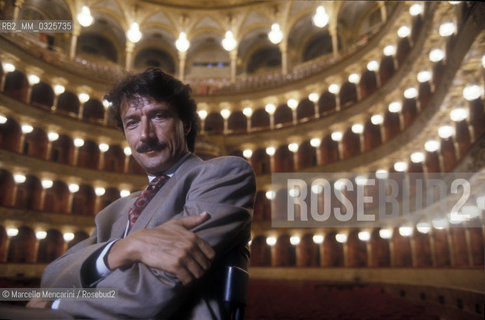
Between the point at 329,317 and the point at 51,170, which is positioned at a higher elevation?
the point at 51,170

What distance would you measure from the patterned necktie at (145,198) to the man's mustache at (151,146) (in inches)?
7.2

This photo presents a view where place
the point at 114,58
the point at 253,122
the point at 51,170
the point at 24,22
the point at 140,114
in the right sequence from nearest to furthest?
1. the point at 140,114
2. the point at 24,22
3. the point at 51,170
4. the point at 253,122
5. the point at 114,58

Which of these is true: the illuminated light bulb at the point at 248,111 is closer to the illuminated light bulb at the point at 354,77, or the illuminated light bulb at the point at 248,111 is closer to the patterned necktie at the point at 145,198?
the illuminated light bulb at the point at 354,77

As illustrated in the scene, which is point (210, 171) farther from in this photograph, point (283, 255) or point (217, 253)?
point (283, 255)

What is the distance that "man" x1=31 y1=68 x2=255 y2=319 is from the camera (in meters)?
1.50

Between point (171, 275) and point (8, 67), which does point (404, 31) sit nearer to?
point (171, 275)

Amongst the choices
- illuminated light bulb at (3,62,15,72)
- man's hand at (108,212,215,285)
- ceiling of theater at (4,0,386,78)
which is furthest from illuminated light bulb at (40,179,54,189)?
man's hand at (108,212,215,285)

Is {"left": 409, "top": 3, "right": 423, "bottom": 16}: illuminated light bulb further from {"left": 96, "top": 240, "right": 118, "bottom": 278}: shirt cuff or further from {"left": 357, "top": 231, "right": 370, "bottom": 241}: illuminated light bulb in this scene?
{"left": 96, "top": 240, "right": 118, "bottom": 278}: shirt cuff

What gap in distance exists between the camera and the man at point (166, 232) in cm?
150

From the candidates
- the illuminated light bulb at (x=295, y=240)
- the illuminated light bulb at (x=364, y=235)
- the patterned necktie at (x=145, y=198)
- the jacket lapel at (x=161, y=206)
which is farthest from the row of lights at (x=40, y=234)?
the jacket lapel at (x=161, y=206)

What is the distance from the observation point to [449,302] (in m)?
10.1

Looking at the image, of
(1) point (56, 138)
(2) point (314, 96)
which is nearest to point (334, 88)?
(2) point (314, 96)

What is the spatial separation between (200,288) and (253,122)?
84.5 feet

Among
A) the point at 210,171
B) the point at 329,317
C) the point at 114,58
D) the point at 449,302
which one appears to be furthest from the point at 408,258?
the point at 114,58
